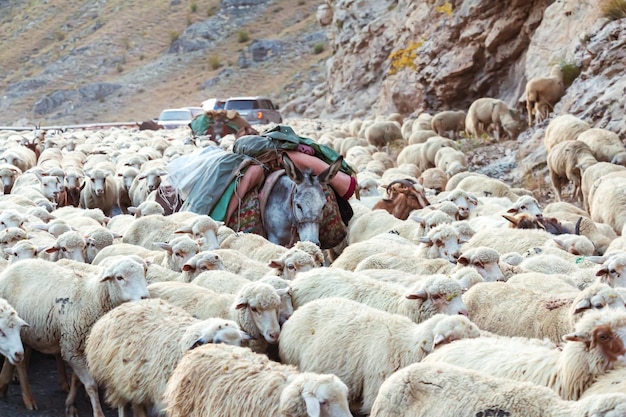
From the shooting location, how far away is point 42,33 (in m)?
78.8

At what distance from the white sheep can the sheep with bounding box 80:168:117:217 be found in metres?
9.42

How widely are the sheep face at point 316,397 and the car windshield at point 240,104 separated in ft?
102

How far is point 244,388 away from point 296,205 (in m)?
5.48

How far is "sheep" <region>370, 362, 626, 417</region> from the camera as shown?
13.9 ft

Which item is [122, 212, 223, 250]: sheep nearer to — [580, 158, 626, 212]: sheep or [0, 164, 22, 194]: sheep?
[0, 164, 22, 194]: sheep

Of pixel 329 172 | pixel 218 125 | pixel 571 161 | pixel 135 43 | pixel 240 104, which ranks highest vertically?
pixel 329 172

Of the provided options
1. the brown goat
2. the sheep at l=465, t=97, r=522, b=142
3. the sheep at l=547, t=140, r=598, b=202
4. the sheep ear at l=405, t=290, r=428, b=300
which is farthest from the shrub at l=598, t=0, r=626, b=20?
the sheep ear at l=405, t=290, r=428, b=300

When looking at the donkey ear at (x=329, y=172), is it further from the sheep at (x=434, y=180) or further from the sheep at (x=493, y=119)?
the sheep at (x=493, y=119)

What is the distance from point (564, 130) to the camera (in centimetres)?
1642

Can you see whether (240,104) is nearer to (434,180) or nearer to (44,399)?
(434,180)

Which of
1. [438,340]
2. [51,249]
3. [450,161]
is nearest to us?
[438,340]

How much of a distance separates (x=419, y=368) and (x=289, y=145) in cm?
688

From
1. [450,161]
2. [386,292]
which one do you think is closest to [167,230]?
[386,292]

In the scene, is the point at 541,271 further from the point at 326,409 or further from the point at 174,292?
the point at 326,409
